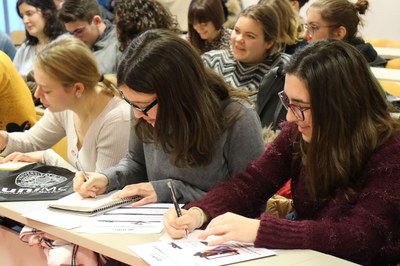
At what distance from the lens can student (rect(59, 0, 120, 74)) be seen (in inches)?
164

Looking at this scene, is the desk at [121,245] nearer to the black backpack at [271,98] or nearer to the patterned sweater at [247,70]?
the black backpack at [271,98]

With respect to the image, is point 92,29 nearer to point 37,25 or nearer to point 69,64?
point 37,25

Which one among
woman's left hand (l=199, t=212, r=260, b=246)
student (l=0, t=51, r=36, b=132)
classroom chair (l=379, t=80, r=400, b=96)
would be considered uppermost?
woman's left hand (l=199, t=212, r=260, b=246)

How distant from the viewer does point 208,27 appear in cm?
421

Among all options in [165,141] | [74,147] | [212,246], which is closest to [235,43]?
[74,147]

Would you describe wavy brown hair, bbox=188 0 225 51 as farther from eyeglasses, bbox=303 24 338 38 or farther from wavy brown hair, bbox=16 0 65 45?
wavy brown hair, bbox=16 0 65 45

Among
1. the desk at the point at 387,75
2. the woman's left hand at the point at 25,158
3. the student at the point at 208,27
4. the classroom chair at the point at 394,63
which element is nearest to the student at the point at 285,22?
the desk at the point at 387,75

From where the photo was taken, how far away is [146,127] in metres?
2.10

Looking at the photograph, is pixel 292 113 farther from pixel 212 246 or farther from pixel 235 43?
pixel 235 43

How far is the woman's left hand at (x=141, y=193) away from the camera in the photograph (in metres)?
1.94

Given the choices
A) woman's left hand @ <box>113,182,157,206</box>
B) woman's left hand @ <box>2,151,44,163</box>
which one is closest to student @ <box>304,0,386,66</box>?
woman's left hand @ <box>2,151,44,163</box>

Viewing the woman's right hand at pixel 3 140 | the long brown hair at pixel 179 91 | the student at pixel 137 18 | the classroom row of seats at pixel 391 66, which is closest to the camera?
the long brown hair at pixel 179 91

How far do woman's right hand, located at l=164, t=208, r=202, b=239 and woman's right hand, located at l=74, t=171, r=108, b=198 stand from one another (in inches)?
16.0

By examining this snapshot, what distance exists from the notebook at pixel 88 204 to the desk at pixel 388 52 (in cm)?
339
